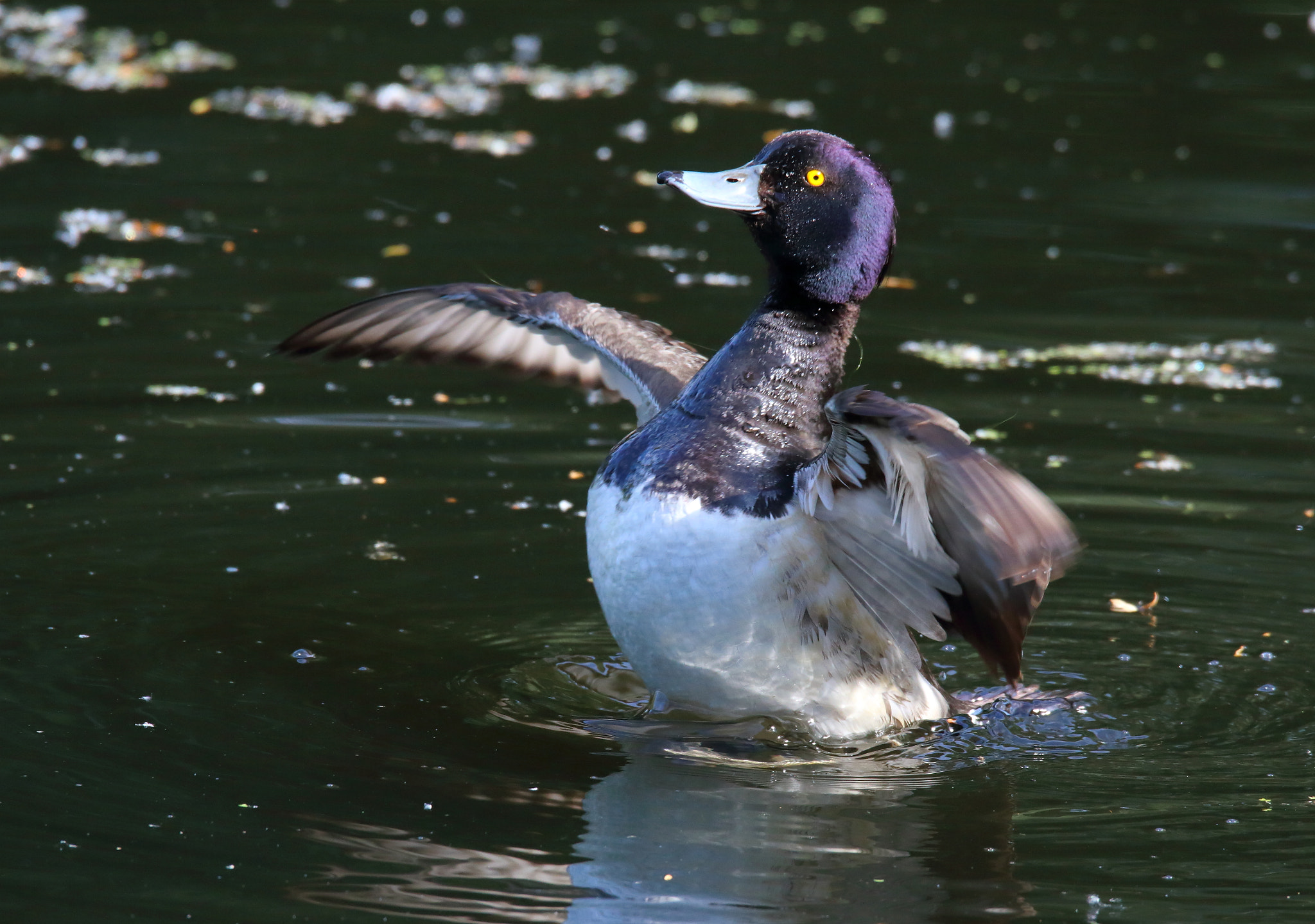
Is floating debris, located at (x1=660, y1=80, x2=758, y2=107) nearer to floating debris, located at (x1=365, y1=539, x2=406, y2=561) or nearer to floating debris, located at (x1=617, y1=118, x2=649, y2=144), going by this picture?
floating debris, located at (x1=617, y1=118, x2=649, y2=144)

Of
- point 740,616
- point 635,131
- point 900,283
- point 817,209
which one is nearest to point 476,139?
point 635,131

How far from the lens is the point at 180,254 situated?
10.3 meters

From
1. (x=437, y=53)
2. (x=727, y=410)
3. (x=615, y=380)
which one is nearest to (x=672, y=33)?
(x=437, y=53)

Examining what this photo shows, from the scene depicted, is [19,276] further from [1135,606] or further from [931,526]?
[931,526]

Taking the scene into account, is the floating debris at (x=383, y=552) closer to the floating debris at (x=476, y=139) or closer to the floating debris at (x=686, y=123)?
the floating debris at (x=476, y=139)

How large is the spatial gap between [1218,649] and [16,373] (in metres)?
5.76

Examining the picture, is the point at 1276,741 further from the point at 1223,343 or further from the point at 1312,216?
the point at 1312,216

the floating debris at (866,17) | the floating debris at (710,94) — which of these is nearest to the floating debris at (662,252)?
the floating debris at (710,94)

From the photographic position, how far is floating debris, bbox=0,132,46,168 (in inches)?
462

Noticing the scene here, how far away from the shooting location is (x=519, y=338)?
6738mm

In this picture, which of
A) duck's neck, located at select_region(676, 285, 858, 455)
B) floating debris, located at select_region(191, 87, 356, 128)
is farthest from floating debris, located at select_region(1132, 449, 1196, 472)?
floating debris, located at select_region(191, 87, 356, 128)

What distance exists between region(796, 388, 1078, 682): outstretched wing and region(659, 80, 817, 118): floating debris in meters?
8.28

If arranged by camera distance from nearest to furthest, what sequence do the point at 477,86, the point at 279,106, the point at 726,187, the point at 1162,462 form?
1. the point at 726,187
2. the point at 1162,462
3. the point at 279,106
4. the point at 477,86

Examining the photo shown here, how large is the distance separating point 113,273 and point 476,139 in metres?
3.51
